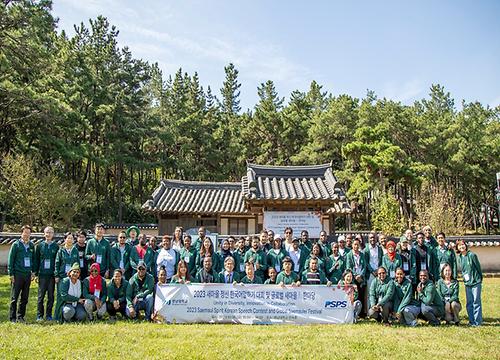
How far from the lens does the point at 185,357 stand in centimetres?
559

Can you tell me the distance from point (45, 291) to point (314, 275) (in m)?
5.33

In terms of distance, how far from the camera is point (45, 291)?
7961 millimetres

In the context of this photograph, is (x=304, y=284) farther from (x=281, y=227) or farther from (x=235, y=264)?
(x=281, y=227)

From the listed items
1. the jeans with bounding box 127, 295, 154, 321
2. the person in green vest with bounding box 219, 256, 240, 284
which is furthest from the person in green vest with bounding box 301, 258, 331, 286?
the jeans with bounding box 127, 295, 154, 321

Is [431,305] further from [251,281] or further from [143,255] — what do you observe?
[143,255]

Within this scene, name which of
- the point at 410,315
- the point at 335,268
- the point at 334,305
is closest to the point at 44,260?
the point at 334,305

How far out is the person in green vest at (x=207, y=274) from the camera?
8.34m

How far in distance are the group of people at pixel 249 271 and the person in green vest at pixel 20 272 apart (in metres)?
0.02

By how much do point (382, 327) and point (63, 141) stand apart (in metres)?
20.6

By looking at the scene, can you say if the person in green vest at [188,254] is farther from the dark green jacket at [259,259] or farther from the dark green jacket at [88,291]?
the dark green jacket at [88,291]

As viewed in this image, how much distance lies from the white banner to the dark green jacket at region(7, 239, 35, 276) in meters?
5.89

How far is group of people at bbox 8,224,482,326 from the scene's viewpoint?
7.71 metres

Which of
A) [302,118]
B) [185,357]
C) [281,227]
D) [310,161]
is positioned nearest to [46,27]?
[281,227]

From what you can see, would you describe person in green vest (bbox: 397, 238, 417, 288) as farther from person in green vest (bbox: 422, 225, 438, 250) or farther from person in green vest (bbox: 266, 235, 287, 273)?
person in green vest (bbox: 266, 235, 287, 273)
